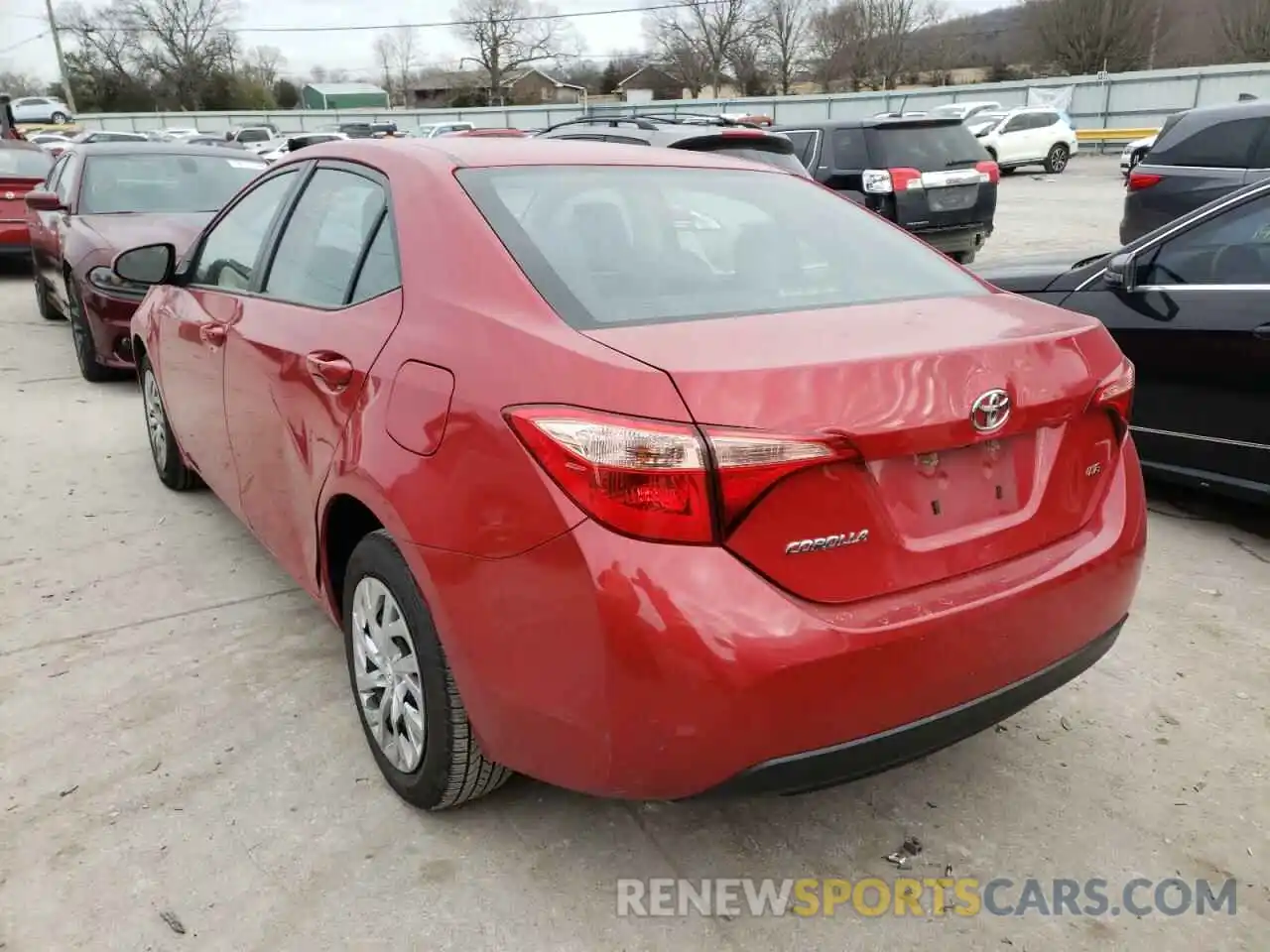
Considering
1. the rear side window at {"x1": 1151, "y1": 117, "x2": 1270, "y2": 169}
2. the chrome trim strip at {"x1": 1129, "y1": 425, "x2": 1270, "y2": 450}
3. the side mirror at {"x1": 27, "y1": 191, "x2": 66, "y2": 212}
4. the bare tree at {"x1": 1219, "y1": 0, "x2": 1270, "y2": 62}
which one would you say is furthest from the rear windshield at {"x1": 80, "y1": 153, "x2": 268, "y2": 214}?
the bare tree at {"x1": 1219, "y1": 0, "x2": 1270, "y2": 62}

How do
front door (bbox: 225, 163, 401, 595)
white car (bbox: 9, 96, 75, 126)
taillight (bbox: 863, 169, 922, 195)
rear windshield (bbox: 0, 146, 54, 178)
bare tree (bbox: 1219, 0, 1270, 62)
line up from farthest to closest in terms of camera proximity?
white car (bbox: 9, 96, 75, 126) → bare tree (bbox: 1219, 0, 1270, 62) → rear windshield (bbox: 0, 146, 54, 178) → taillight (bbox: 863, 169, 922, 195) → front door (bbox: 225, 163, 401, 595)

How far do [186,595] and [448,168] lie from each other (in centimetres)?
213

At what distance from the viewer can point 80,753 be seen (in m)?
2.83

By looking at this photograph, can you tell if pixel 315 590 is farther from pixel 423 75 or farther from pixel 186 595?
pixel 423 75

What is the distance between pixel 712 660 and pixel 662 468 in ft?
1.16

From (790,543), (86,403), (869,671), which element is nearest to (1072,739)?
(869,671)

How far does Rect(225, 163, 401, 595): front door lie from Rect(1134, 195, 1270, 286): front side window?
342cm

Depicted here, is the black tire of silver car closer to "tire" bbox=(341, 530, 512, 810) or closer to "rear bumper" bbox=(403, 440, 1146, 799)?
"tire" bbox=(341, 530, 512, 810)

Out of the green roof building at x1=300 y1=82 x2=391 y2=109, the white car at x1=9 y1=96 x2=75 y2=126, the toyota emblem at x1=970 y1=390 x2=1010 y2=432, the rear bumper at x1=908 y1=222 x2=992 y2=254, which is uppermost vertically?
the green roof building at x1=300 y1=82 x2=391 y2=109

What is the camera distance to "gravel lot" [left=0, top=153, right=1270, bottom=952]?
2207mm

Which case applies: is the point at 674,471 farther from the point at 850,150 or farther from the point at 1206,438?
the point at 850,150

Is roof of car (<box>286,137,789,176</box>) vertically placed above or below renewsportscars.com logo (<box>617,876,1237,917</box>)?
above

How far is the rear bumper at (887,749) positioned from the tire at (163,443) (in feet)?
11.9

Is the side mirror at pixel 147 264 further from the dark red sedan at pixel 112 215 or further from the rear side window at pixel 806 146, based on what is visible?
the rear side window at pixel 806 146
